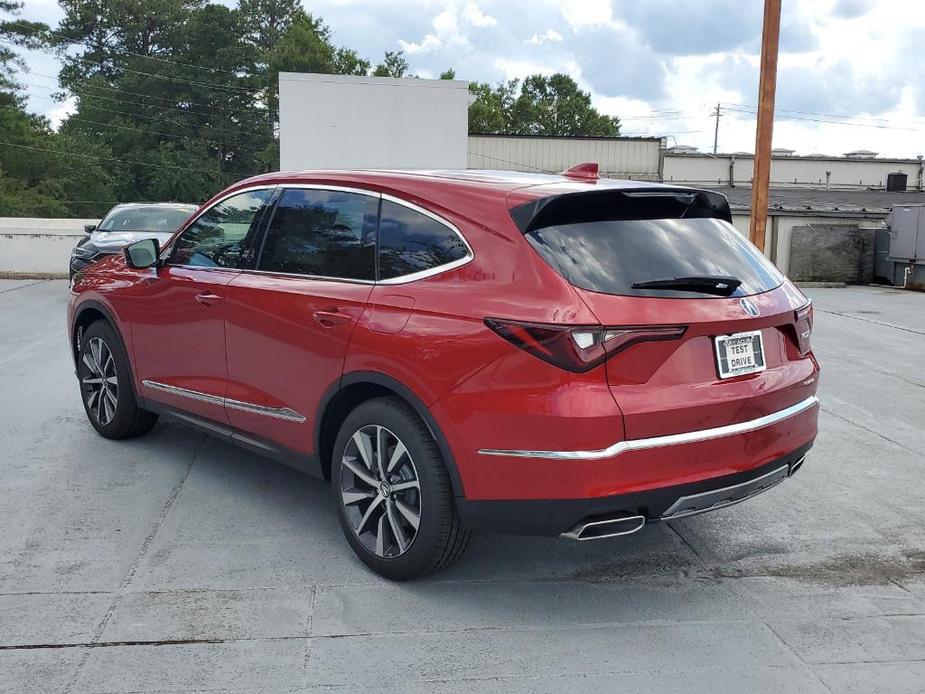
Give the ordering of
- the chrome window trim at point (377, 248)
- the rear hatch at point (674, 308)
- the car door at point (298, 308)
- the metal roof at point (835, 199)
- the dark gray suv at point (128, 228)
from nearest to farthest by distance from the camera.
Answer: the rear hatch at point (674, 308), the chrome window trim at point (377, 248), the car door at point (298, 308), the dark gray suv at point (128, 228), the metal roof at point (835, 199)

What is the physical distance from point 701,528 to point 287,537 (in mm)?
2064

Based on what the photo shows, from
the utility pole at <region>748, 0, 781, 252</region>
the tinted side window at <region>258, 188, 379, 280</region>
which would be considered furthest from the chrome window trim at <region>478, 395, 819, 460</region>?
the utility pole at <region>748, 0, 781, 252</region>

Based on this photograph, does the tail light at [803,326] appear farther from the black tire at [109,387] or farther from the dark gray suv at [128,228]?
the dark gray suv at [128,228]

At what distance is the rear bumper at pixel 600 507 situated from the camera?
11.0 ft

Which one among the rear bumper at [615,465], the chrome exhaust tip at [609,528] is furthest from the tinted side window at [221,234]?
the chrome exhaust tip at [609,528]

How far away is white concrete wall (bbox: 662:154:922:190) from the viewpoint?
41406 millimetres

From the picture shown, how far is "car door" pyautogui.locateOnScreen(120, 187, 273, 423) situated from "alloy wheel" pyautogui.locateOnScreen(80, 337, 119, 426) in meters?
0.41

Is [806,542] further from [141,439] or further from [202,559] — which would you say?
[141,439]

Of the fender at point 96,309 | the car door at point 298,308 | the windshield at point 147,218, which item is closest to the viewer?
the car door at point 298,308

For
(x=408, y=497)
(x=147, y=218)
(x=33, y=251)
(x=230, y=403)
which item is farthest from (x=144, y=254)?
(x=33, y=251)

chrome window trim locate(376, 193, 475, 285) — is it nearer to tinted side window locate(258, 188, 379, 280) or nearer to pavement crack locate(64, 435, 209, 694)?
tinted side window locate(258, 188, 379, 280)

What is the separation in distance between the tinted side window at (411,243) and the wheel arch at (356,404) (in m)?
0.45

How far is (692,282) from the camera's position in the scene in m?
3.54

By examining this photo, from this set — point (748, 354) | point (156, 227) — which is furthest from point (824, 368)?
point (156, 227)
